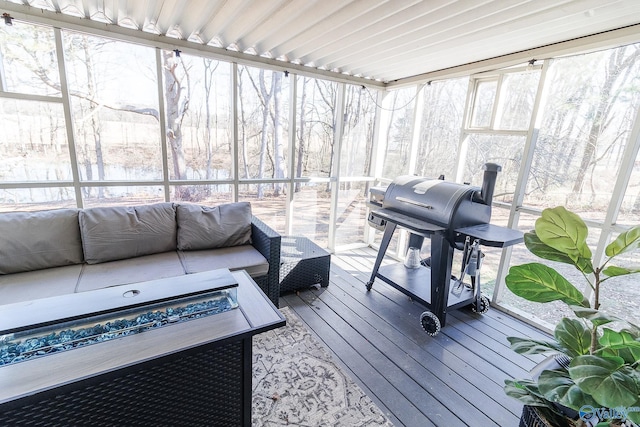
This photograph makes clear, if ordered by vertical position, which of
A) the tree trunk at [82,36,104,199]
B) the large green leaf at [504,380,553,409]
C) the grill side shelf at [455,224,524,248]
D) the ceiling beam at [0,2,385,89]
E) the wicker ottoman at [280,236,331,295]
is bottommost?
the wicker ottoman at [280,236,331,295]

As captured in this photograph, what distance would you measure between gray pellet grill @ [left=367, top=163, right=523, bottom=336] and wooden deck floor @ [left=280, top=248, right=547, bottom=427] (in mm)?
211

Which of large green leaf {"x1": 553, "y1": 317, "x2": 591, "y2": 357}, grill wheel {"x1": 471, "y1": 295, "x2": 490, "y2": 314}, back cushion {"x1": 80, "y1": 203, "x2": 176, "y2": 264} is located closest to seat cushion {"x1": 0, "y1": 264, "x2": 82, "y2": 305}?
back cushion {"x1": 80, "y1": 203, "x2": 176, "y2": 264}

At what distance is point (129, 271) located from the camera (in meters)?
2.27

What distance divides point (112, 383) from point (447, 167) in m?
3.50

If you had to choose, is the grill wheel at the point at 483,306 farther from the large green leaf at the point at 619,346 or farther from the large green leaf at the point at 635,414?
the large green leaf at the point at 635,414

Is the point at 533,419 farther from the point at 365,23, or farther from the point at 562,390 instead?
the point at 365,23

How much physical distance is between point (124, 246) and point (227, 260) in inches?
32.5

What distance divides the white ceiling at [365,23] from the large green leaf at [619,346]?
177 centimetres

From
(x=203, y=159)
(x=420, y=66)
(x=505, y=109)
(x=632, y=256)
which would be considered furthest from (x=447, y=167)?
(x=203, y=159)

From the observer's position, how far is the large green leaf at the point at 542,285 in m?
1.19

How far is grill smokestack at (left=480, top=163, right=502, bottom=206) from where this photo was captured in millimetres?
2396

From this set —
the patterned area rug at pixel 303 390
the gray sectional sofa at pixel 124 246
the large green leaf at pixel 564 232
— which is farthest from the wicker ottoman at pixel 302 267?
the large green leaf at pixel 564 232

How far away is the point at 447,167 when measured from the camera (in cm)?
351

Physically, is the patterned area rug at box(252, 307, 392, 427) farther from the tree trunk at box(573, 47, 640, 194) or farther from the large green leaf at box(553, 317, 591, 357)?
the tree trunk at box(573, 47, 640, 194)
